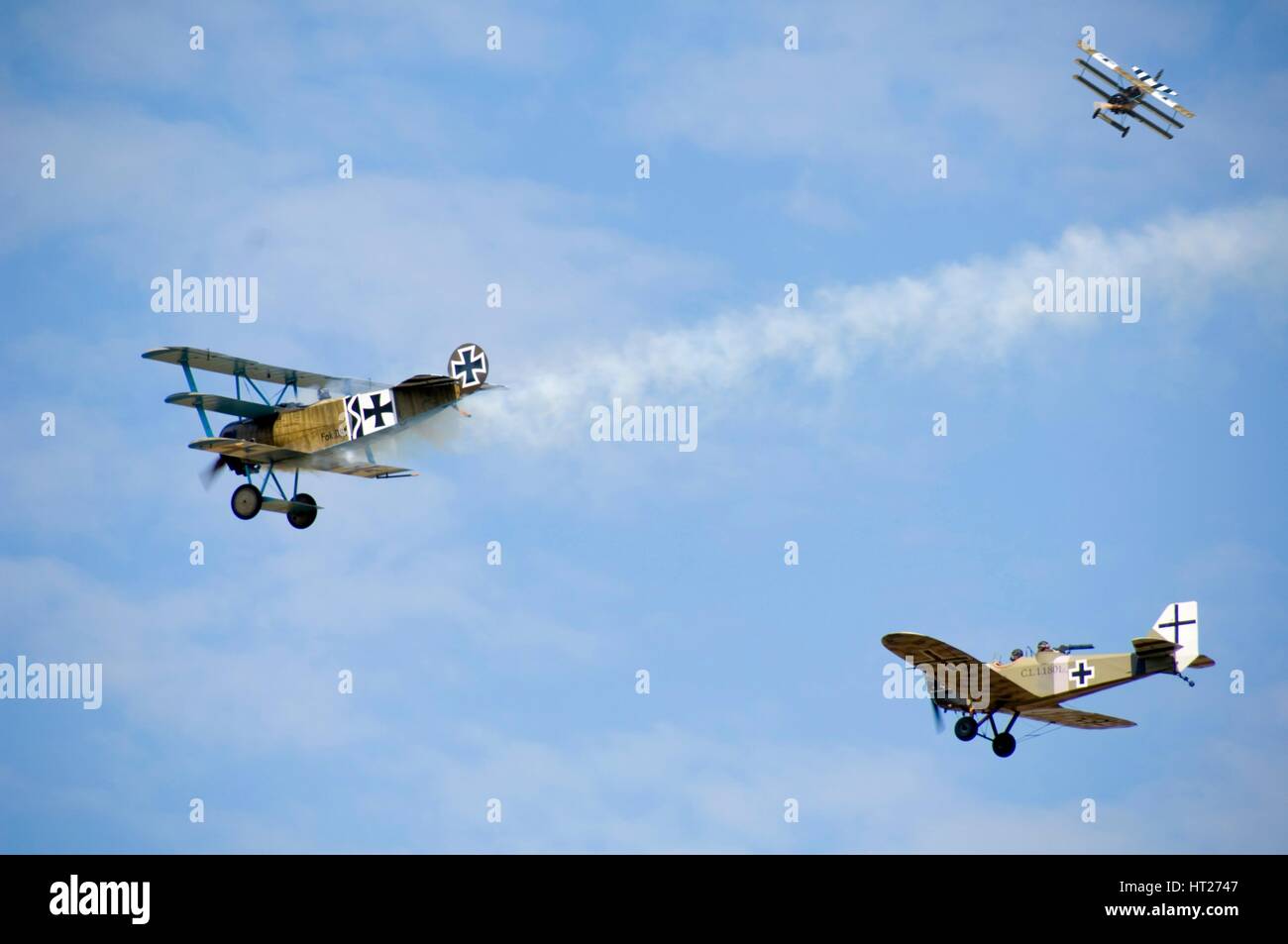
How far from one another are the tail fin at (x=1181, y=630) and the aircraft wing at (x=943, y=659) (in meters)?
3.99

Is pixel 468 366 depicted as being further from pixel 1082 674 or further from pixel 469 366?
pixel 1082 674

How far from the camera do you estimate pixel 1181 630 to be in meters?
51.1

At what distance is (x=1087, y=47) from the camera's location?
66562 mm

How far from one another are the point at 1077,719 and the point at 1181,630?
817 cm

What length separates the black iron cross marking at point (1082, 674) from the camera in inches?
2044

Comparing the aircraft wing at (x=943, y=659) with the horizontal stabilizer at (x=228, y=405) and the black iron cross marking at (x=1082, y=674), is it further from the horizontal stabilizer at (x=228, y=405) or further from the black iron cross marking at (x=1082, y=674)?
the horizontal stabilizer at (x=228, y=405)

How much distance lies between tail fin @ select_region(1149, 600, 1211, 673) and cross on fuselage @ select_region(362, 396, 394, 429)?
67.2 feet

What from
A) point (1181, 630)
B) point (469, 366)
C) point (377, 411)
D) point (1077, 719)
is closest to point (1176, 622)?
point (1181, 630)

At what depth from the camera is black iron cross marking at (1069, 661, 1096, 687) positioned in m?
51.9

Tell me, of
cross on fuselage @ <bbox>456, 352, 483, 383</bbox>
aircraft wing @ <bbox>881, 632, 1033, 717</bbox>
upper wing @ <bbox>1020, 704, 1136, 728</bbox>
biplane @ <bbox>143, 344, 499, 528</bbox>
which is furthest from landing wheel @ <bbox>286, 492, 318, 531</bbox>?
upper wing @ <bbox>1020, 704, 1136, 728</bbox>
